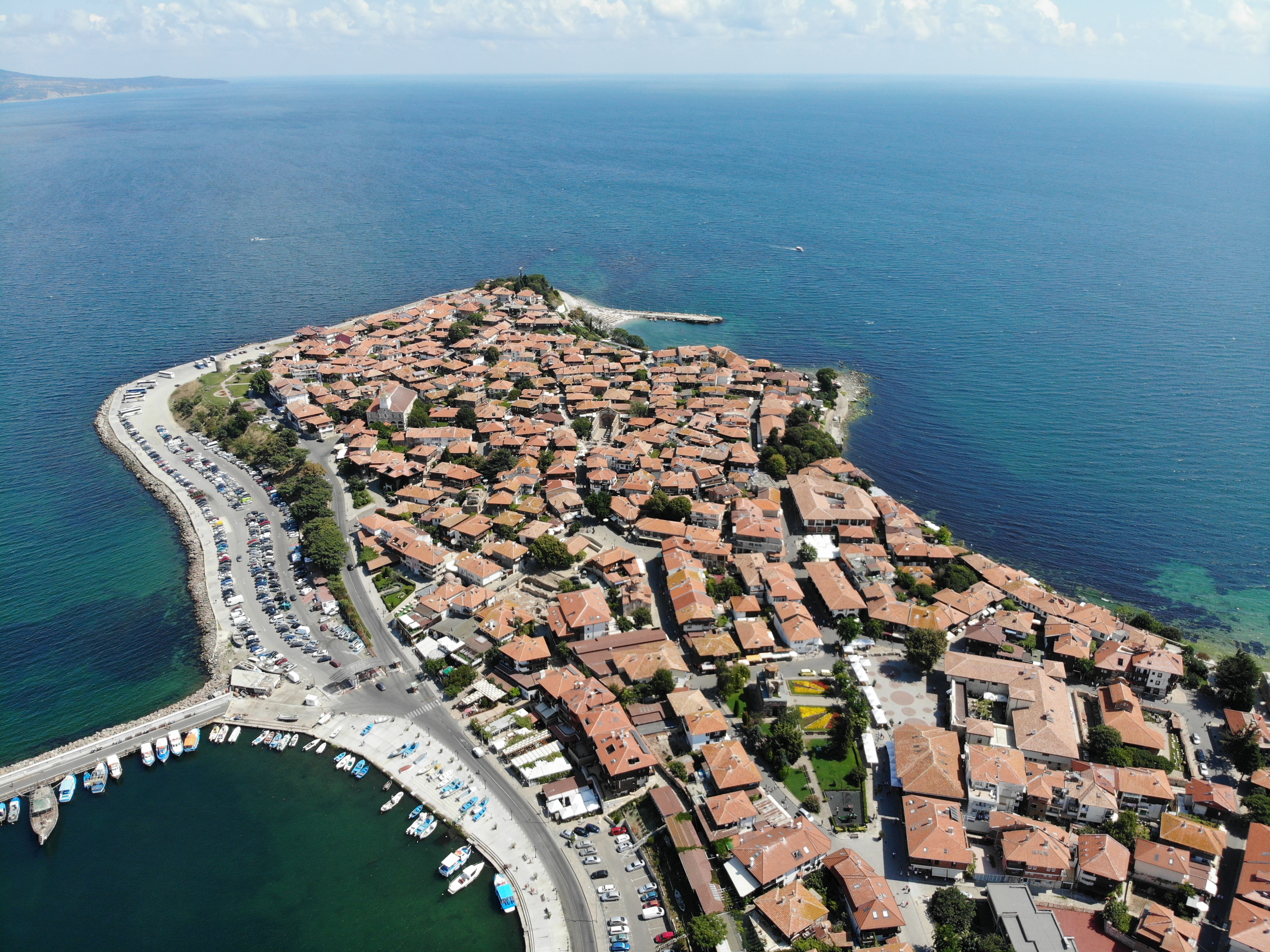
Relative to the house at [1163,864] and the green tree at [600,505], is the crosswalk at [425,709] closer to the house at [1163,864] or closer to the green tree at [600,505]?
the green tree at [600,505]

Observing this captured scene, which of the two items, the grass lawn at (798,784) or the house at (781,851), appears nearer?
the house at (781,851)

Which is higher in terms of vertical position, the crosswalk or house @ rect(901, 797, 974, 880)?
house @ rect(901, 797, 974, 880)

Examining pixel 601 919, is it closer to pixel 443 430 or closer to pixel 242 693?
pixel 242 693

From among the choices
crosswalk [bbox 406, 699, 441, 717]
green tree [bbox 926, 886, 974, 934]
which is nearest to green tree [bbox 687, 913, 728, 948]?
green tree [bbox 926, 886, 974, 934]

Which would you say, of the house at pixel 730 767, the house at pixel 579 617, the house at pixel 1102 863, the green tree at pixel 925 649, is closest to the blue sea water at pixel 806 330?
the green tree at pixel 925 649

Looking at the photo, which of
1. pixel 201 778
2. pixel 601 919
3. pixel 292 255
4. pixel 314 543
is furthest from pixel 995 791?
pixel 292 255

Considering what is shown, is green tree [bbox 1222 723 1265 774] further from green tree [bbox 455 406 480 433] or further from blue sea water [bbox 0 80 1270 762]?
green tree [bbox 455 406 480 433]

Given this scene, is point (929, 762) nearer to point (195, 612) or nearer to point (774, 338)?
point (195, 612)
